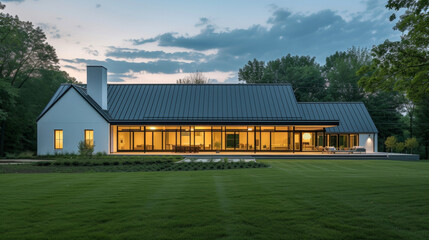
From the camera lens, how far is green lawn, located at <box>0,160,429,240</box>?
564cm

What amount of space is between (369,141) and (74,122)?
28988mm

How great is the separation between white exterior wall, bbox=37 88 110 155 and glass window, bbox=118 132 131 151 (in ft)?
8.08

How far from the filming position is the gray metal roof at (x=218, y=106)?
29.4 m

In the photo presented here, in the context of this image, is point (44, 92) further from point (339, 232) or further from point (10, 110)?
point (339, 232)

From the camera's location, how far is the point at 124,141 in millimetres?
30734

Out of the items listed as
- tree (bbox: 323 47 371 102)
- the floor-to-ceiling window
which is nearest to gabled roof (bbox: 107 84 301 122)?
the floor-to-ceiling window

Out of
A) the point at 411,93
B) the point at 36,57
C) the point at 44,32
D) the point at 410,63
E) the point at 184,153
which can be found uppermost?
the point at 44,32

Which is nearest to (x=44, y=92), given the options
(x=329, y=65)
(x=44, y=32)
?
(x=44, y=32)

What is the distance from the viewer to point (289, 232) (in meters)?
5.63

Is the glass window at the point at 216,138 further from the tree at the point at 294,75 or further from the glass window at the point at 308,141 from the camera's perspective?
the tree at the point at 294,75

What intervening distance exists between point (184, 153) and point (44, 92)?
805 inches

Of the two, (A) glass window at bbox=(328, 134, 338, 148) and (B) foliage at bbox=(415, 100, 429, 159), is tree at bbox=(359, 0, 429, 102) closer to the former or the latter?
(A) glass window at bbox=(328, 134, 338, 148)

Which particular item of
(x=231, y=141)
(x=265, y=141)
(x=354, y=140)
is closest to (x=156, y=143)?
(x=231, y=141)

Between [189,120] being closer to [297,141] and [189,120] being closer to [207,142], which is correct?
[207,142]
